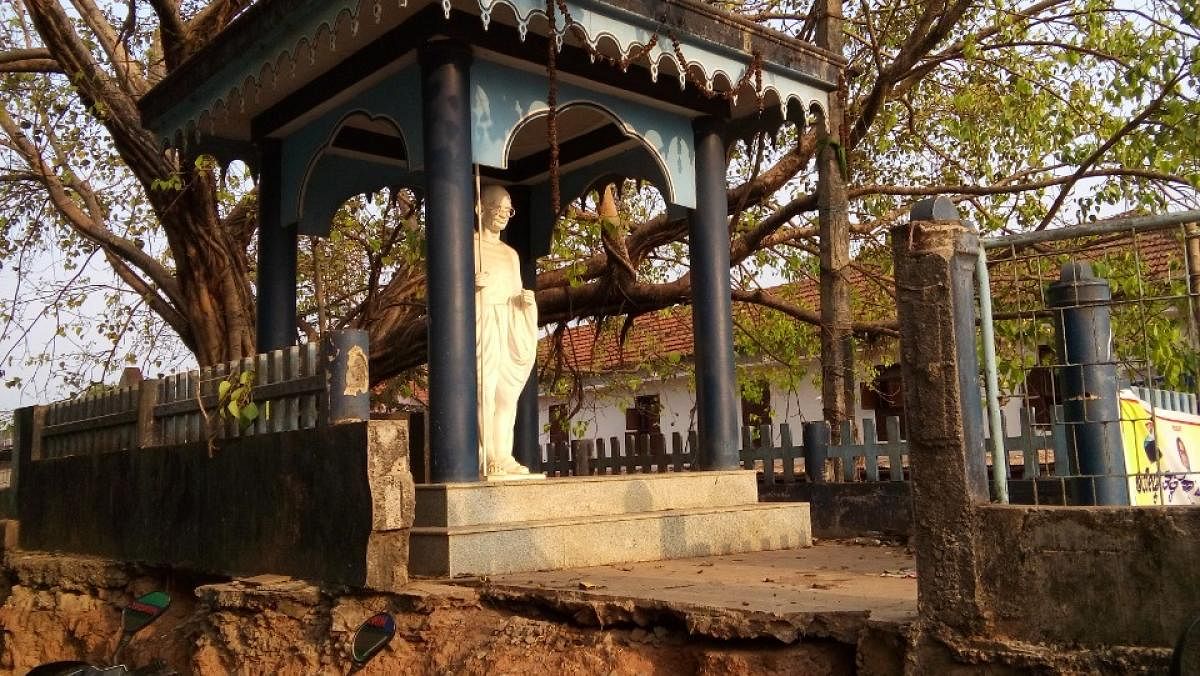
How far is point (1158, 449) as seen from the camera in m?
3.93

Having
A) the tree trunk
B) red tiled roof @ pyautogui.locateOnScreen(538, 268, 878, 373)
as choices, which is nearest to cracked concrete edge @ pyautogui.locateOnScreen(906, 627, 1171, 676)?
red tiled roof @ pyautogui.locateOnScreen(538, 268, 878, 373)

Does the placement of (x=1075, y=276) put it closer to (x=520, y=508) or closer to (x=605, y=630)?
(x=605, y=630)

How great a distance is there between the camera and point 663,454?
10.0 metres

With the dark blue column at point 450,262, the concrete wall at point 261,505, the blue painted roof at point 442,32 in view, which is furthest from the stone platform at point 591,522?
the blue painted roof at point 442,32

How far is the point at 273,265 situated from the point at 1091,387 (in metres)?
6.12

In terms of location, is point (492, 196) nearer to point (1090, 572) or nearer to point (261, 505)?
point (261, 505)

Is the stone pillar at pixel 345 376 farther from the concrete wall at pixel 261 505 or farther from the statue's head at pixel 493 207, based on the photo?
Answer: the statue's head at pixel 493 207

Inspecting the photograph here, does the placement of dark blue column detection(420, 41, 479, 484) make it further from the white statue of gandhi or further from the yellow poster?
the yellow poster

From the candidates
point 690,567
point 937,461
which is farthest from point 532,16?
point 937,461

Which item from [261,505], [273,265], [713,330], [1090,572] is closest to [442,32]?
[713,330]

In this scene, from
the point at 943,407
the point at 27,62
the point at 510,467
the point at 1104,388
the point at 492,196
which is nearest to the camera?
the point at 943,407

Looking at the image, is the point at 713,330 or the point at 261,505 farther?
the point at 713,330

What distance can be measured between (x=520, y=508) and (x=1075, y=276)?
123 inches

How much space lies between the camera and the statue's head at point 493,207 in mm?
7039
